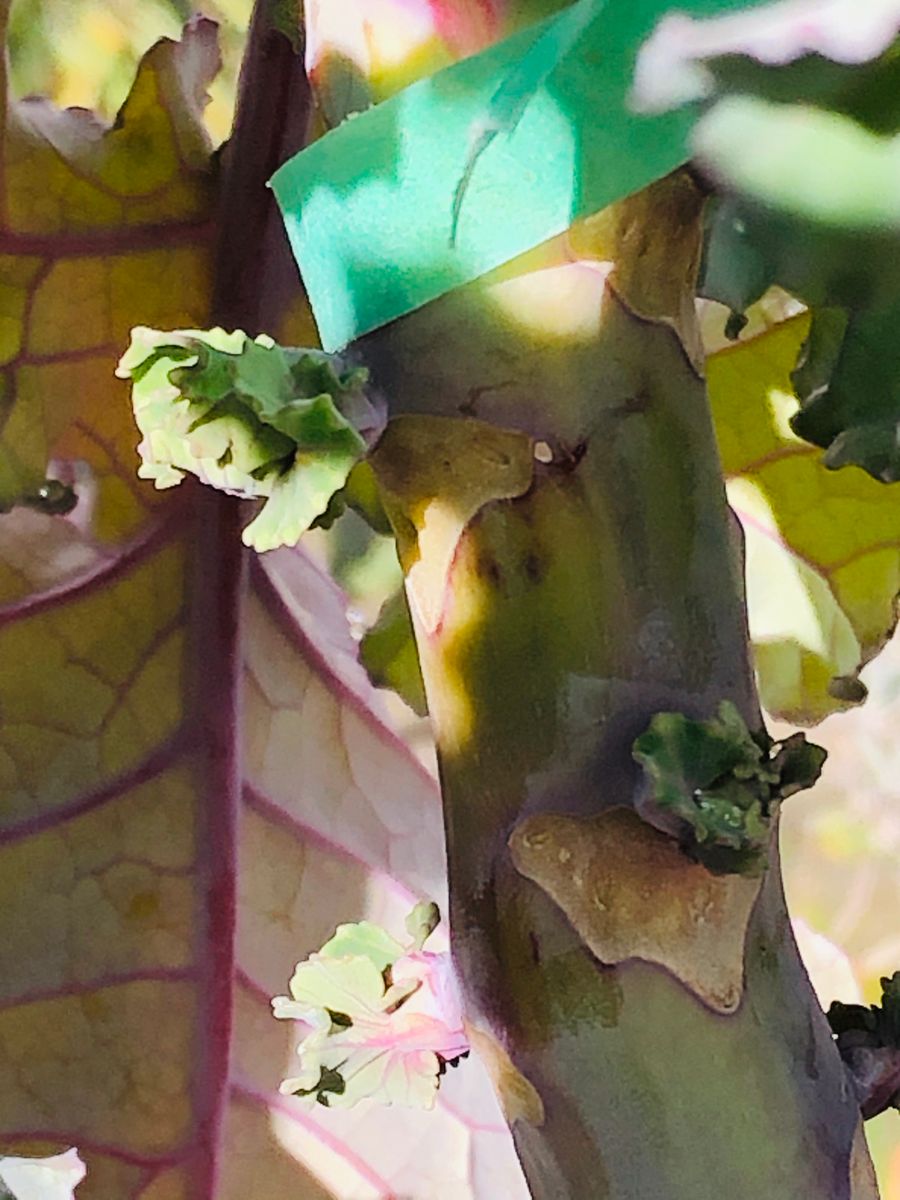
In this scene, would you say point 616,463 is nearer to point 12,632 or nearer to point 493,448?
point 493,448

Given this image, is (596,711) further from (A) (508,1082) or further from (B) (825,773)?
(B) (825,773)

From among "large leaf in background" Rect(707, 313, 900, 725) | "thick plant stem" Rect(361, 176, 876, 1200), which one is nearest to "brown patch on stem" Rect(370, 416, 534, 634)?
"thick plant stem" Rect(361, 176, 876, 1200)

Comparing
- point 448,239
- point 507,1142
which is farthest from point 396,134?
point 507,1142

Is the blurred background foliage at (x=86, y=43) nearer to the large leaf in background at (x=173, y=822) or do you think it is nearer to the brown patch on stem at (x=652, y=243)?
the large leaf in background at (x=173, y=822)

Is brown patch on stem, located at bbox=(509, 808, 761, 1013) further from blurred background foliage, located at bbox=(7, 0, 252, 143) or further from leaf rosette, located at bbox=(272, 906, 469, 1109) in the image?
blurred background foliage, located at bbox=(7, 0, 252, 143)

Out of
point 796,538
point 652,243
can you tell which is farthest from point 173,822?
point 652,243
